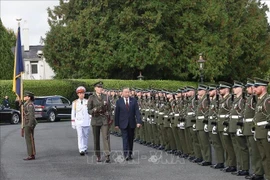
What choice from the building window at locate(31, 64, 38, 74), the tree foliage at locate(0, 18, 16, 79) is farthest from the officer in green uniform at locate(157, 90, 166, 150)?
the building window at locate(31, 64, 38, 74)

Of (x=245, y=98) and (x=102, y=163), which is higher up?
(x=245, y=98)

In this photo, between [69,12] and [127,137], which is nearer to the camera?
[127,137]

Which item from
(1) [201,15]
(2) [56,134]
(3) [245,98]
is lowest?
(2) [56,134]

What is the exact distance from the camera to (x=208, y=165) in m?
16.3

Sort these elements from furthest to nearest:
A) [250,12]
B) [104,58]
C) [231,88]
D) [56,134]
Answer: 1. [250,12]
2. [104,58]
3. [56,134]
4. [231,88]

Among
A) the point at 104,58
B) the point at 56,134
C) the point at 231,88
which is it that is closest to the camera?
the point at 231,88

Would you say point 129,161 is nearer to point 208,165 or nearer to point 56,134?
point 208,165

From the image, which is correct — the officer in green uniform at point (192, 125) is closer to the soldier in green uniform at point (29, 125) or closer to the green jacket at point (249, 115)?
the green jacket at point (249, 115)

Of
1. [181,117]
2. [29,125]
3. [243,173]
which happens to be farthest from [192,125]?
[29,125]

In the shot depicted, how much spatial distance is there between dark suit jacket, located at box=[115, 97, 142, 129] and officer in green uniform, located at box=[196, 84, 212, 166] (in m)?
2.46

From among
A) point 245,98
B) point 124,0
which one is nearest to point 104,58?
point 124,0

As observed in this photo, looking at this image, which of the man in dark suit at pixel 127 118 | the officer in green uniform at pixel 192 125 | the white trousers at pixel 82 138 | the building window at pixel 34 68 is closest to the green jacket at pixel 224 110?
the officer in green uniform at pixel 192 125

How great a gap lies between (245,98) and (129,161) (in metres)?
4.37

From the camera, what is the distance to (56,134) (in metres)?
29.7
